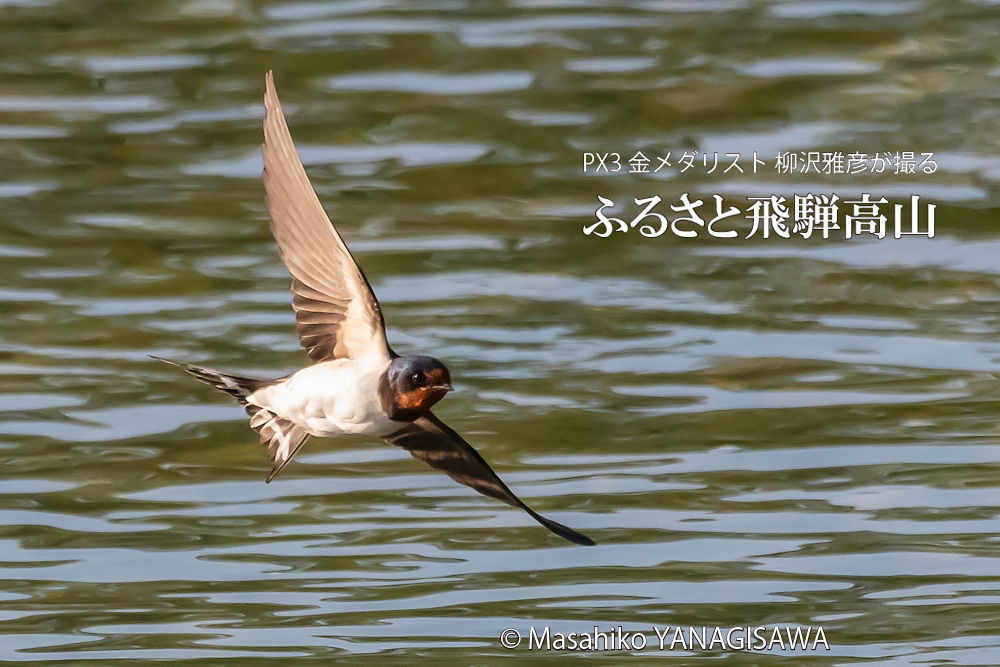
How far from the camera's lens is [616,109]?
5145 mm

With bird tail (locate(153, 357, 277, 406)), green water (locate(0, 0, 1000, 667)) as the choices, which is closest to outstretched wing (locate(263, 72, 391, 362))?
bird tail (locate(153, 357, 277, 406))

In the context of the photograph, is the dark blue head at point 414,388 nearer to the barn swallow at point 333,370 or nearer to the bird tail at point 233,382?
the barn swallow at point 333,370

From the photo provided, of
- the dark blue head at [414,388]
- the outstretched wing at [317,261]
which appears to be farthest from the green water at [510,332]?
the dark blue head at [414,388]

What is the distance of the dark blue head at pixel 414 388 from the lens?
165 cm

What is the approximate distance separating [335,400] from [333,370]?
0.07 m

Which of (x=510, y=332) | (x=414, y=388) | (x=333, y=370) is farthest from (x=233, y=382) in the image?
(x=510, y=332)

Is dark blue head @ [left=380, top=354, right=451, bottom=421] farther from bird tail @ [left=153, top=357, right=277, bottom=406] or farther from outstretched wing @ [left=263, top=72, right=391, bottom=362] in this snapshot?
bird tail @ [left=153, top=357, right=277, bottom=406]

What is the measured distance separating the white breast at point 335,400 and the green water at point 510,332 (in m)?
1.56

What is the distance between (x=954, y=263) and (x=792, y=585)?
1.58 m

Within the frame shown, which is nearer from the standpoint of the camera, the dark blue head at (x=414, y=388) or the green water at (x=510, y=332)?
the dark blue head at (x=414, y=388)
